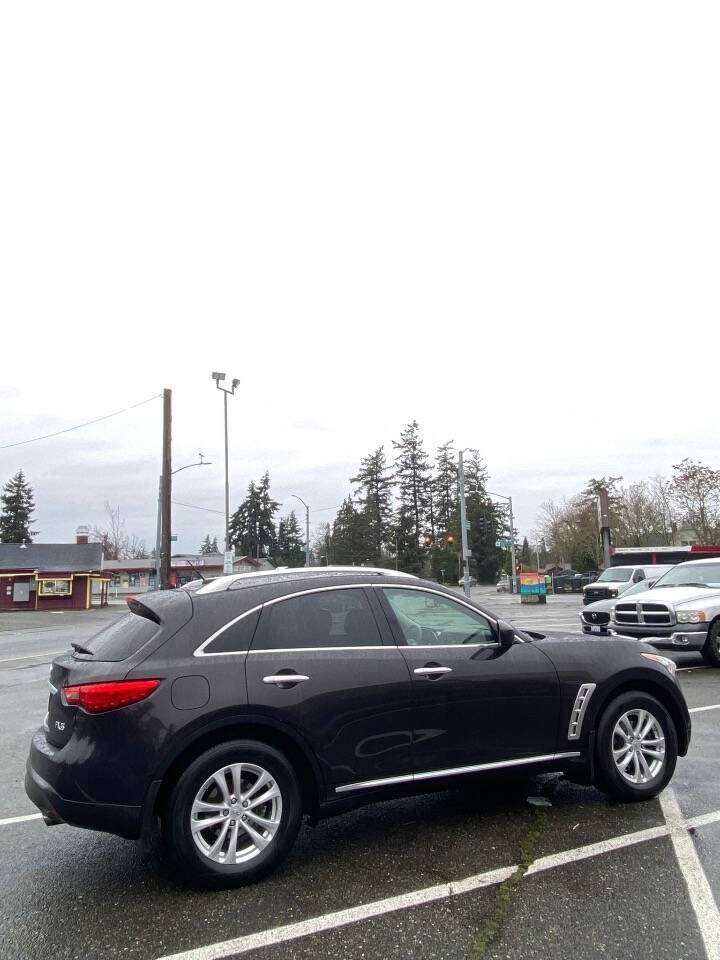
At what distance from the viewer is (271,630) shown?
4191mm

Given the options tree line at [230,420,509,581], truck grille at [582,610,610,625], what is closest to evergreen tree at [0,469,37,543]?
tree line at [230,420,509,581]

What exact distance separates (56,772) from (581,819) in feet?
10.3

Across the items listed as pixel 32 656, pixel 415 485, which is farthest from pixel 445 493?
pixel 32 656

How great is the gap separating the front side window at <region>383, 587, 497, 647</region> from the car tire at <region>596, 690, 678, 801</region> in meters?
1.02

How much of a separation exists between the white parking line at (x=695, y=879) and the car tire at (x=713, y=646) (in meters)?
6.64

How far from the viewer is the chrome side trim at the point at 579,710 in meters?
4.77

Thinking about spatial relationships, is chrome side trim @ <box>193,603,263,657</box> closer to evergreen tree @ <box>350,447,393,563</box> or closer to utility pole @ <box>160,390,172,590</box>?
utility pole @ <box>160,390,172,590</box>

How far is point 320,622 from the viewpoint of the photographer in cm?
434

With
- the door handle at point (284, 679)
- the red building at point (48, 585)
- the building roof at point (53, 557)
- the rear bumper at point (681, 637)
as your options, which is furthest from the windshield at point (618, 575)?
the building roof at point (53, 557)

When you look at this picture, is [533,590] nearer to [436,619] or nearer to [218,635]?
[436,619]

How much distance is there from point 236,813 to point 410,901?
3.17 feet

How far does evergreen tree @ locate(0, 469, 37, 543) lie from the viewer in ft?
268

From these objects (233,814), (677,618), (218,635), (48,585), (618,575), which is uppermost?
(48,585)

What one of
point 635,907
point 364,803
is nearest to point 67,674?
point 364,803
